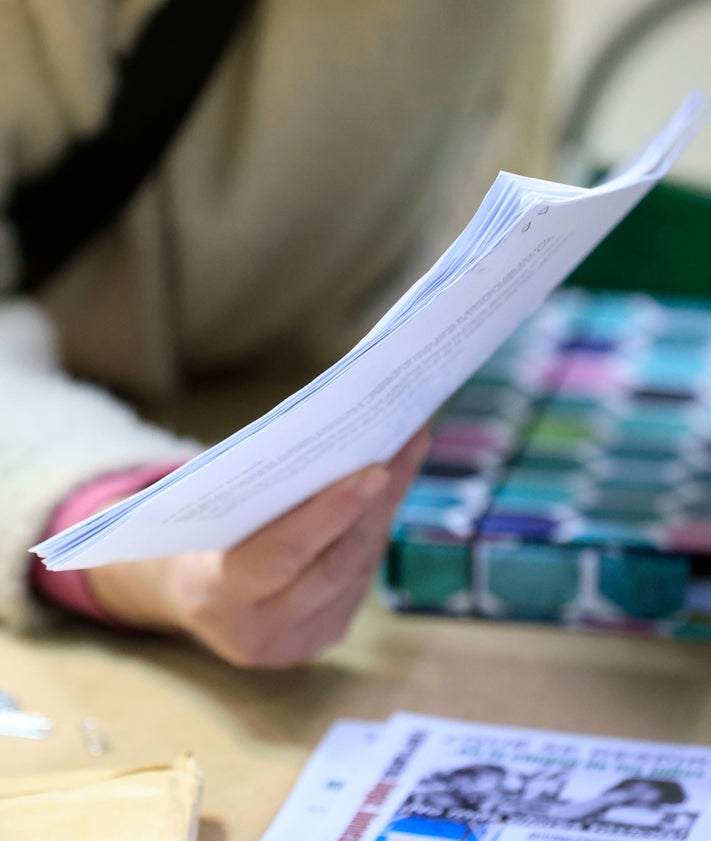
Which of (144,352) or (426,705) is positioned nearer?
(426,705)

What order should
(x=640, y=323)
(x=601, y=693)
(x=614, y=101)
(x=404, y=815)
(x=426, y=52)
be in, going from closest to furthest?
(x=404, y=815)
(x=601, y=693)
(x=426, y=52)
(x=640, y=323)
(x=614, y=101)

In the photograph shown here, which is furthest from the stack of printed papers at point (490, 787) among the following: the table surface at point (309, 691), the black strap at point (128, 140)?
the black strap at point (128, 140)

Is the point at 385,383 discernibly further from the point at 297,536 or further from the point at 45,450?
the point at 45,450

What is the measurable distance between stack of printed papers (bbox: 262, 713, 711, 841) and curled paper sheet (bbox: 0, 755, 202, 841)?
0.04 meters

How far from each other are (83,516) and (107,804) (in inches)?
7.2

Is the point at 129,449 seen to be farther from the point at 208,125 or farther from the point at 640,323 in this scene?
the point at 640,323

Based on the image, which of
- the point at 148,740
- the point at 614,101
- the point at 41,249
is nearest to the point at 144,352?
the point at 41,249

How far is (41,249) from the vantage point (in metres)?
0.80

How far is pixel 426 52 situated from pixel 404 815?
1.62 ft

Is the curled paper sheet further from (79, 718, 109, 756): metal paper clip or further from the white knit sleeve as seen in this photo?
the white knit sleeve

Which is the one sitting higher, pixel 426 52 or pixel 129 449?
pixel 426 52

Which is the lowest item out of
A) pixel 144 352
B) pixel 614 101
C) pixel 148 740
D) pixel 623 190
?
pixel 148 740

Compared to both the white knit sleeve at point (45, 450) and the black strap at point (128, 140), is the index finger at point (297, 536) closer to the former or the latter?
the white knit sleeve at point (45, 450)

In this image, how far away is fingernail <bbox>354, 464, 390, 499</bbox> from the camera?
481mm
